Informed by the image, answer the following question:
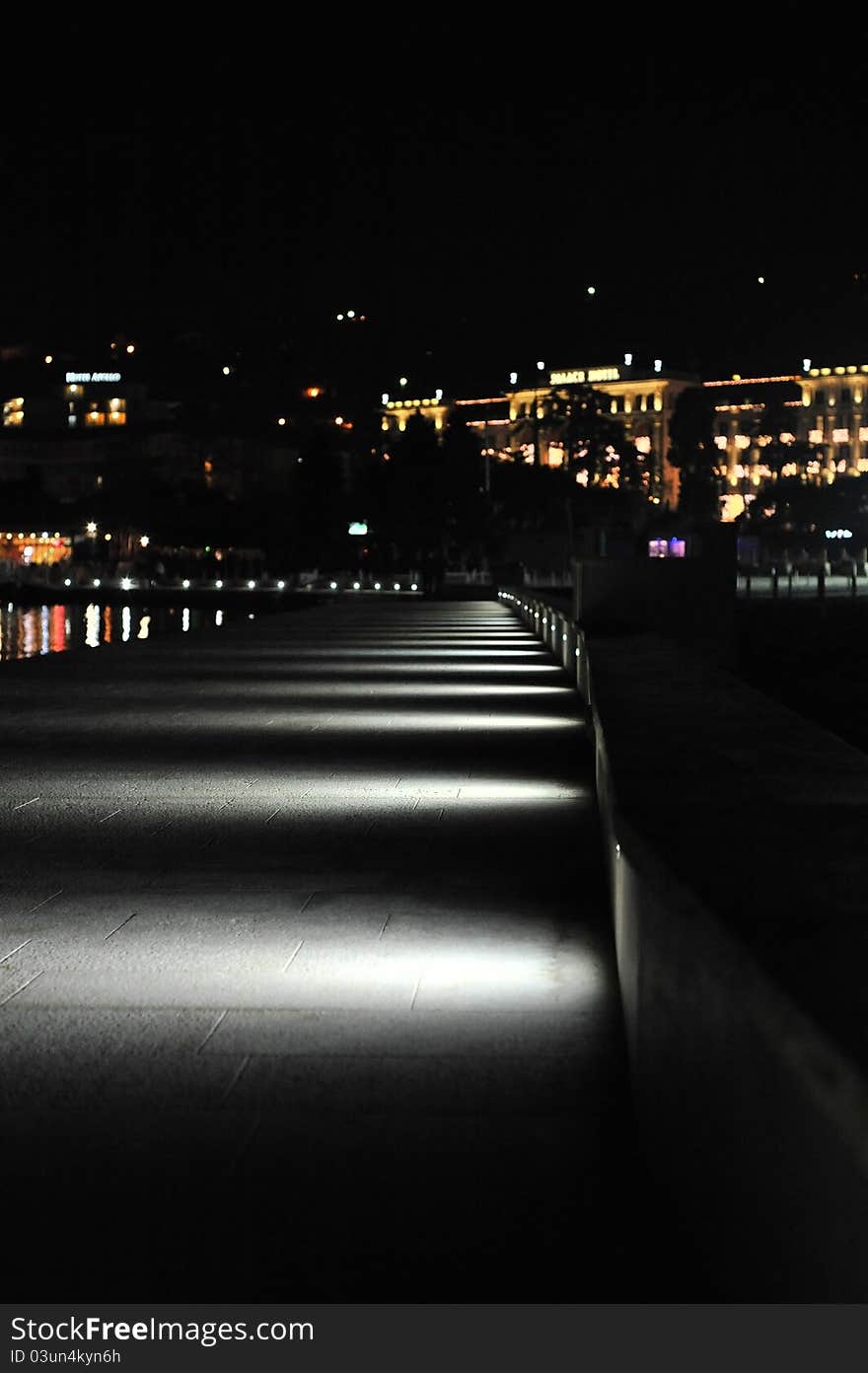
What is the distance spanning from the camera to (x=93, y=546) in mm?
163000

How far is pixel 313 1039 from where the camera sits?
22.4 feet

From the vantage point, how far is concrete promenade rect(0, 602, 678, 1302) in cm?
479

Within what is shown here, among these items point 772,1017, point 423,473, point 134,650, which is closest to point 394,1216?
point 772,1017

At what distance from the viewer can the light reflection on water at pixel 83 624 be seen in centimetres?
4831

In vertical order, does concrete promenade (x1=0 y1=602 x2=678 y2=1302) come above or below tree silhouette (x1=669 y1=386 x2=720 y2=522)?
below

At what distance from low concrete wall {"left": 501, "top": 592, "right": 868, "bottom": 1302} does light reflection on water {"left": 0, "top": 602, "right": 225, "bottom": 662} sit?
109 feet

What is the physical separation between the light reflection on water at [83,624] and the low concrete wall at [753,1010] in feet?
Answer: 109

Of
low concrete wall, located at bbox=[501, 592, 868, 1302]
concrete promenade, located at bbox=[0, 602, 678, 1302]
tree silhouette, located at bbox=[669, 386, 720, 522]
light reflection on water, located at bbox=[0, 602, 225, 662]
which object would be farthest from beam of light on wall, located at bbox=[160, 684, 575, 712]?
tree silhouette, located at bbox=[669, 386, 720, 522]

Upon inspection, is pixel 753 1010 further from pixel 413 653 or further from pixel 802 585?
Result: pixel 802 585

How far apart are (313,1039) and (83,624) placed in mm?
55537

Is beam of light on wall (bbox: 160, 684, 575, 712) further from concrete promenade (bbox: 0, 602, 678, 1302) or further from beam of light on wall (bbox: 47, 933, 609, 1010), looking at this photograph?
beam of light on wall (bbox: 47, 933, 609, 1010)

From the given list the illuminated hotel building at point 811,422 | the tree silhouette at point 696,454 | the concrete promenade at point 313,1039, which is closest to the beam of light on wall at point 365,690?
the concrete promenade at point 313,1039

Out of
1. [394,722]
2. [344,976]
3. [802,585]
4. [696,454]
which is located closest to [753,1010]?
[344,976]

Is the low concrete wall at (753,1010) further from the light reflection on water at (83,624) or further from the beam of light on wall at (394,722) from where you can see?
the light reflection on water at (83,624)
